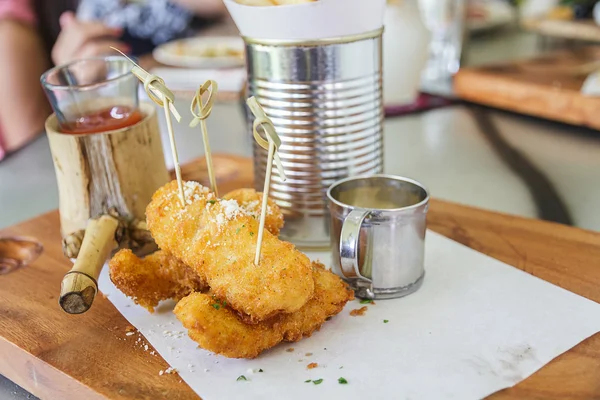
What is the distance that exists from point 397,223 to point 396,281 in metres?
0.11

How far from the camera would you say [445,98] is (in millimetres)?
2396

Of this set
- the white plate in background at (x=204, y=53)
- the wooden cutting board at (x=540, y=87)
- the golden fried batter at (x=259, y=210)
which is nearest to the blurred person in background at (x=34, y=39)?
the white plate in background at (x=204, y=53)

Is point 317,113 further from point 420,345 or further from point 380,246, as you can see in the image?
point 420,345

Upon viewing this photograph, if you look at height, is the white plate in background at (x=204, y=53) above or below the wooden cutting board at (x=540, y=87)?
above

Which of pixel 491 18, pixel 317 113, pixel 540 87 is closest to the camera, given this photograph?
pixel 317 113

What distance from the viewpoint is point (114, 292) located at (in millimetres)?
1146

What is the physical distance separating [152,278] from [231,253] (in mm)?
183

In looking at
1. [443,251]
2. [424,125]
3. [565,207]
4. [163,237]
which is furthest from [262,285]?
[424,125]

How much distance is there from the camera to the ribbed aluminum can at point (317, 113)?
117 centimetres

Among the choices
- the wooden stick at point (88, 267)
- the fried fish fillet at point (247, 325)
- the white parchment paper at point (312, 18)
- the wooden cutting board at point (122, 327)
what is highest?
the white parchment paper at point (312, 18)

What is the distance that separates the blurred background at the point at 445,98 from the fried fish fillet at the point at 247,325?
0.33 metres

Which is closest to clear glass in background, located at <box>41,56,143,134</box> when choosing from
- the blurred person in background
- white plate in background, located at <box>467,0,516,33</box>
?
the blurred person in background

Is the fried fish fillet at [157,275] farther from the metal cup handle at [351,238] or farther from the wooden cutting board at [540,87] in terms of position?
the wooden cutting board at [540,87]

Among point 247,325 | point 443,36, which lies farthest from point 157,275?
point 443,36
